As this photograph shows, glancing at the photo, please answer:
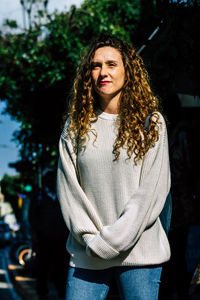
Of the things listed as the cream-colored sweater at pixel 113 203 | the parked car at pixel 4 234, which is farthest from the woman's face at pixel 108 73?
the parked car at pixel 4 234

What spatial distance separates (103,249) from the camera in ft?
6.19

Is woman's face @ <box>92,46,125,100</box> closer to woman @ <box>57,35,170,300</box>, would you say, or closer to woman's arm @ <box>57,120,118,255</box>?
woman @ <box>57,35,170,300</box>

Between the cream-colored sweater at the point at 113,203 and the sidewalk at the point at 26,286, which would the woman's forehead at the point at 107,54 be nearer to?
the cream-colored sweater at the point at 113,203

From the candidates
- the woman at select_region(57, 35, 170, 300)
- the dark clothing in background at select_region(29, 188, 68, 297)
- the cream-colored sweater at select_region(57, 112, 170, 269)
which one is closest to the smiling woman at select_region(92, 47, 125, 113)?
the woman at select_region(57, 35, 170, 300)

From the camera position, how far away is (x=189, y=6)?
3602 mm

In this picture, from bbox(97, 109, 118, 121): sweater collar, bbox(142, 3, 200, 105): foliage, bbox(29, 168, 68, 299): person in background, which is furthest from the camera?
bbox(29, 168, 68, 299): person in background

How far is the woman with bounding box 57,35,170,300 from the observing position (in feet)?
6.34

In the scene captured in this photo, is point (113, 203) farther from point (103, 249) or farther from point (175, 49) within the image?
point (175, 49)

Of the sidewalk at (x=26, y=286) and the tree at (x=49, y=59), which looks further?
the tree at (x=49, y=59)

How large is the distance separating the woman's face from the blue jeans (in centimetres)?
84

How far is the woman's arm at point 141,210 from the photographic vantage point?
74.3 inches

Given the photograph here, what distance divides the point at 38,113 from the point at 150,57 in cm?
712

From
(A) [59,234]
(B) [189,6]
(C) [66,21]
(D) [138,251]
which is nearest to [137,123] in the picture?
(D) [138,251]

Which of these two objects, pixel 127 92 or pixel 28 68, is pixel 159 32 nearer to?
pixel 127 92
